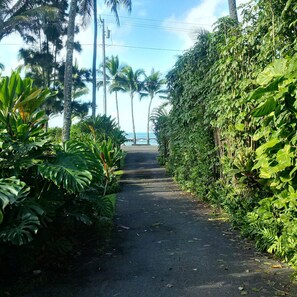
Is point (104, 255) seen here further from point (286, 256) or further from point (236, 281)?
point (286, 256)

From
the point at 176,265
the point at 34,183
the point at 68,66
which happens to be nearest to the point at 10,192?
the point at 34,183

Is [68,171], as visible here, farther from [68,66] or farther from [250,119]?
[68,66]

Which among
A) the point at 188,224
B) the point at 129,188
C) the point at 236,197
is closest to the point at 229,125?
the point at 236,197

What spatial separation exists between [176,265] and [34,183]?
190cm

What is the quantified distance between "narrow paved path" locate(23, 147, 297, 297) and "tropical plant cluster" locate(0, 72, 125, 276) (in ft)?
1.46

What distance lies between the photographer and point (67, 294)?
3.15 m

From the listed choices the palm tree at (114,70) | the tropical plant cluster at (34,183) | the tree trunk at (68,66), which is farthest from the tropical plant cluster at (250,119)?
the palm tree at (114,70)

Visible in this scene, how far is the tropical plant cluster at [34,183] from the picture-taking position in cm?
312

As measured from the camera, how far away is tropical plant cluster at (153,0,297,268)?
3117 mm

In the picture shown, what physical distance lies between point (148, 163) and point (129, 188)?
6812 millimetres

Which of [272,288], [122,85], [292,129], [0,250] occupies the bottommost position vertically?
[272,288]

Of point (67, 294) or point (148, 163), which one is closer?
point (67, 294)

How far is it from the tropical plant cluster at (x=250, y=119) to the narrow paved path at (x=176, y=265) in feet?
1.08

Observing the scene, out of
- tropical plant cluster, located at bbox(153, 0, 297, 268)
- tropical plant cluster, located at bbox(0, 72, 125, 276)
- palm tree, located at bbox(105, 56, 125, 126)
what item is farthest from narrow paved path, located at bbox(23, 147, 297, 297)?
palm tree, located at bbox(105, 56, 125, 126)
